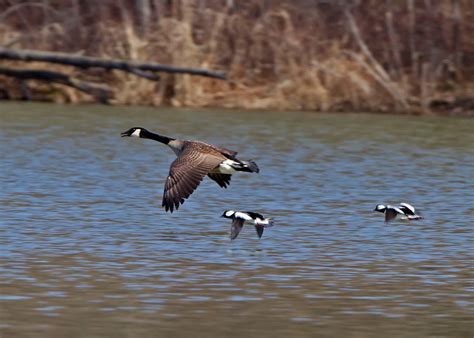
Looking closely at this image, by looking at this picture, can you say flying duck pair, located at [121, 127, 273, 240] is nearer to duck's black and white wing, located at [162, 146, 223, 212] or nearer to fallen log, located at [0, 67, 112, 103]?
duck's black and white wing, located at [162, 146, 223, 212]

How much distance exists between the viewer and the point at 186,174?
9.98 m

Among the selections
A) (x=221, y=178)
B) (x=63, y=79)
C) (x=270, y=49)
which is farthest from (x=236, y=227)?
(x=270, y=49)

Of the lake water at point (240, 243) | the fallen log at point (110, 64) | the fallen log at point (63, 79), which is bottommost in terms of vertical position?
the lake water at point (240, 243)

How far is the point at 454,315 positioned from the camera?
749 cm

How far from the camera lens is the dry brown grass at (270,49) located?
79.7 ft

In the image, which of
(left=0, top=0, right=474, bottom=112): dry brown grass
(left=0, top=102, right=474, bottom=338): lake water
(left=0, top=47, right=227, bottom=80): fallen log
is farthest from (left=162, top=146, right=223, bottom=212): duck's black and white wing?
(left=0, top=0, right=474, bottom=112): dry brown grass

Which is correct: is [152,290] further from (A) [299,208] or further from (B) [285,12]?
(B) [285,12]

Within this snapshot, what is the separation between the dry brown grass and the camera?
24.3m

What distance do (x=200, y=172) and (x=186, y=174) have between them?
0.52ft

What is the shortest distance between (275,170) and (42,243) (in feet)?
20.5

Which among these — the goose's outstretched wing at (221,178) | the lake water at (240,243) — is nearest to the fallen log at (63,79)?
the lake water at (240,243)

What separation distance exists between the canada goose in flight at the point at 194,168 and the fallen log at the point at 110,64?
38.0 feet

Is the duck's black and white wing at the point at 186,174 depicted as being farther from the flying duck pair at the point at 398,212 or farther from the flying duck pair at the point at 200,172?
the flying duck pair at the point at 398,212

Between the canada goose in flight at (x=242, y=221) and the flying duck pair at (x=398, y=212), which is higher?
the flying duck pair at (x=398, y=212)
